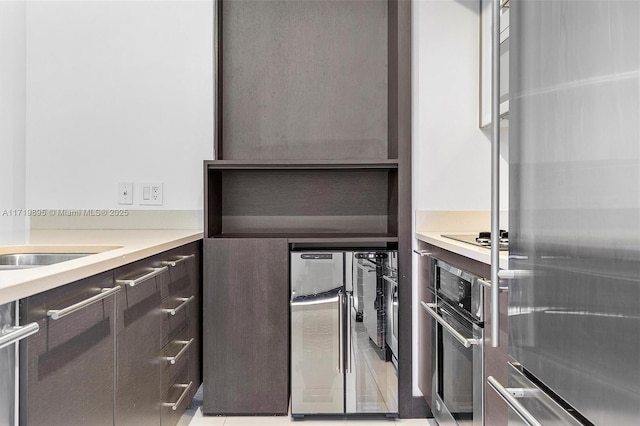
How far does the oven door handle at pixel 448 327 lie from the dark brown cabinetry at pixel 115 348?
929mm

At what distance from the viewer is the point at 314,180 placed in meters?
2.65

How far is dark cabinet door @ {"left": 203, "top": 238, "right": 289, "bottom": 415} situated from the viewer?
2.22 meters

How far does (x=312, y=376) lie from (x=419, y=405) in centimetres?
50

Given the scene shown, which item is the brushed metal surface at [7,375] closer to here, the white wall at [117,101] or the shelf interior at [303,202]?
the white wall at [117,101]

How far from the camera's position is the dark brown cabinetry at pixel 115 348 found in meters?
0.95

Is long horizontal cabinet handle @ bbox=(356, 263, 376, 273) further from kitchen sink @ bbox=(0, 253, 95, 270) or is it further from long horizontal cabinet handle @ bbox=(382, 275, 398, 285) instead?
kitchen sink @ bbox=(0, 253, 95, 270)

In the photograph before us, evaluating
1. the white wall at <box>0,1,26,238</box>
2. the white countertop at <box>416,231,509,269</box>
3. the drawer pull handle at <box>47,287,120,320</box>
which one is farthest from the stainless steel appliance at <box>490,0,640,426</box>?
the white wall at <box>0,1,26,238</box>

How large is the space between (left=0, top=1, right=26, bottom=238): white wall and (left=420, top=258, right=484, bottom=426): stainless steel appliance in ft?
6.19

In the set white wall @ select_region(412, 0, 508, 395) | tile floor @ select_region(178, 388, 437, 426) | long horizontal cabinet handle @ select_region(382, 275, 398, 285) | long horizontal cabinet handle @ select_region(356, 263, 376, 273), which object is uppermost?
white wall @ select_region(412, 0, 508, 395)

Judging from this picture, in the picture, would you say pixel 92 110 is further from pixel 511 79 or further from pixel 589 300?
pixel 589 300

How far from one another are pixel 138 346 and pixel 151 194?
3.79 feet

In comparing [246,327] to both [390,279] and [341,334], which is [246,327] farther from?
[390,279]

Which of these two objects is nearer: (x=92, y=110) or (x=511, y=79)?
(x=511, y=79)

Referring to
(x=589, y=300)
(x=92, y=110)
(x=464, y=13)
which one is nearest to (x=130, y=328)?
(x=589, y=300)
